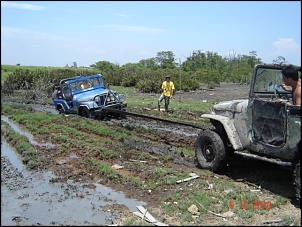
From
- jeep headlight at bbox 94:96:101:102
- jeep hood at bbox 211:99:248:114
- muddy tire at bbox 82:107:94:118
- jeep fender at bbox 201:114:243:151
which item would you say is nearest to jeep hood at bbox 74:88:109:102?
jeep headlight at bbox 94:96:101:102

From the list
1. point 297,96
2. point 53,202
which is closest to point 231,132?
point 297,96

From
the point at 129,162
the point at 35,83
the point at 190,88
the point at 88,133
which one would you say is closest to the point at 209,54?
the point at 190,88

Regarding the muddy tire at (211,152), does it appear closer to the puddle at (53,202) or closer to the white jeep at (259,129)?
the white jeep at (259,129)

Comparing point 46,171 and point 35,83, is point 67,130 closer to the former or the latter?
point 46,171

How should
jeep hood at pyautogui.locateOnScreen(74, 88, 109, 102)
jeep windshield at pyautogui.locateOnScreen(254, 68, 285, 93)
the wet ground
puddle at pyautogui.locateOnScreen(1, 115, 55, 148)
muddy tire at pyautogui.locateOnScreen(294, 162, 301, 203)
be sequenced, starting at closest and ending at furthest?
muddy tire at pyautogui.locateOnScreen(294, 162, 301, 203) < the wet ground < jeep windshield at pyautogui.locateOnScreen(254, 68, 285, 93) < puddle at pyautogui.locateOnScreen(1, 115, 55, 148) < jeep hood at pyautogui.locateOnScreen(74, 88, 109, 102)

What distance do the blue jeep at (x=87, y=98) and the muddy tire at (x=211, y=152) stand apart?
700 centimetres

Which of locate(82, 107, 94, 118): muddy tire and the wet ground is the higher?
locate(82, 107, 94, 118): muddy tire

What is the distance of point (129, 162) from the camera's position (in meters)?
8.66

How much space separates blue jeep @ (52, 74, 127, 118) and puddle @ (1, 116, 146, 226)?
23.7 feet

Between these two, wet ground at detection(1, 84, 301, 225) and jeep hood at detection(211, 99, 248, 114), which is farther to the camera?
jeep hood at detection(211, 99, 248, 114)

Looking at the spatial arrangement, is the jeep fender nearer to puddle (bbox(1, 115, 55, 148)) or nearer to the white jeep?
the white jeep

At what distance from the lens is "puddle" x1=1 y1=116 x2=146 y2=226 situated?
5711mm

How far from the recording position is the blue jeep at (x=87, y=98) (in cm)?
1523

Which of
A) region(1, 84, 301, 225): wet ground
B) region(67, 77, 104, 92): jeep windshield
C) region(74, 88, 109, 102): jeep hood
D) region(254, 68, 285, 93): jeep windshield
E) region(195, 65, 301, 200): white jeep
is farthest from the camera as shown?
region(67, 77, 104, 92): jeep windshield
